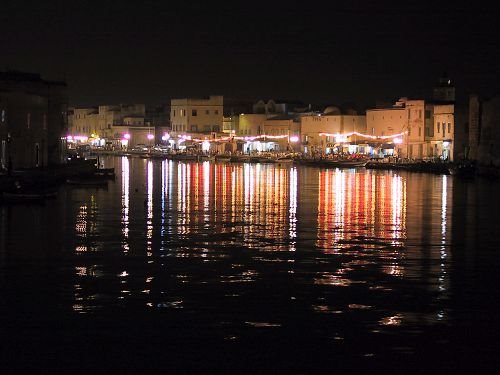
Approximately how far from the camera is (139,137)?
420 ft

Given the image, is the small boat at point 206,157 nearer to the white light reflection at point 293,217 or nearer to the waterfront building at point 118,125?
the waterfront building at point 118,125

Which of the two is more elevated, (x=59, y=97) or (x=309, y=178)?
(x=59, y=97)

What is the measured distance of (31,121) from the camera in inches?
1730

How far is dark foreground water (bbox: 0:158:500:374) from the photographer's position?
11289 mm

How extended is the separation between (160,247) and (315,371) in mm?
9936

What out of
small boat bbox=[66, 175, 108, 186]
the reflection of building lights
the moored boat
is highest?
the reflection of building lights

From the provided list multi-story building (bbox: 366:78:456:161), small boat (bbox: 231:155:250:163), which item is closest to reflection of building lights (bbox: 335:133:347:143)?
multi-story building (bbox: 366:78:456:161)

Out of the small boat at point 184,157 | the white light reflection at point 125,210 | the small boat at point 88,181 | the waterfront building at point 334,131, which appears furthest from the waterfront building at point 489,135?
the small boat at point 184,157

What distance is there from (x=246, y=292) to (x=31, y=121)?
3079 cm

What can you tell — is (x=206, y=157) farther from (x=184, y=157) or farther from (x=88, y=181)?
(x=88, y=181)

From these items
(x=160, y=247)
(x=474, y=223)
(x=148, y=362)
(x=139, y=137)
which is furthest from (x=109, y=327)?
(x=139, y=137)

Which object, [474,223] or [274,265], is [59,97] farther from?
[274,265]

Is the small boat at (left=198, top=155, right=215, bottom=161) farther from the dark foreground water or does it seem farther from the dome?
the dark foreground water

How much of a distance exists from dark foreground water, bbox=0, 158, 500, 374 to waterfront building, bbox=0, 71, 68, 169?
38.6 ft
